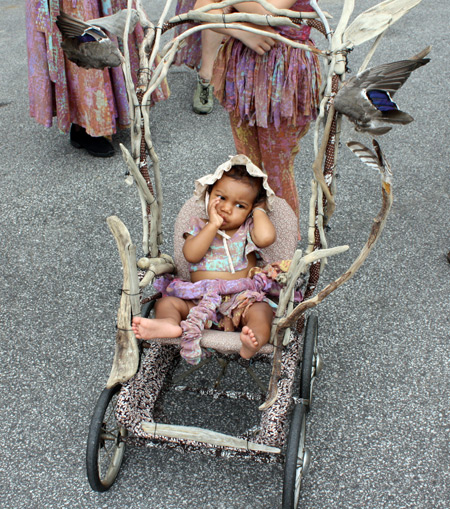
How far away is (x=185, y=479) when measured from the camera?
1797mm

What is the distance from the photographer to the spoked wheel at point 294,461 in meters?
1.52

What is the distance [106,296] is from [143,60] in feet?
4.10

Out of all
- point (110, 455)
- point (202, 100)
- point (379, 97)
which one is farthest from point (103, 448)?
point (202, 100)

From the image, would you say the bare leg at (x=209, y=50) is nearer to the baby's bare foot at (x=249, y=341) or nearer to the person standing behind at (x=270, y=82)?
the person standing behind at (x=270, y=82)

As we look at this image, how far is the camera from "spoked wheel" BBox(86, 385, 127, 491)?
1.60m

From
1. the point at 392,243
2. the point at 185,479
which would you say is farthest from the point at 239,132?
the point at 185,479

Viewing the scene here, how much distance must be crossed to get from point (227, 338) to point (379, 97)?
0.82 metres

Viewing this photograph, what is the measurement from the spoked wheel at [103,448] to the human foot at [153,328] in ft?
0.77

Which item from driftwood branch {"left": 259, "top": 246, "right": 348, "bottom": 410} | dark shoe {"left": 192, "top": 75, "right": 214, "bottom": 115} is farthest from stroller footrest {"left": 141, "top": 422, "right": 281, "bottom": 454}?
dark shoe {"left": 192, "top": 75, "right": 214, "bottom": 115}

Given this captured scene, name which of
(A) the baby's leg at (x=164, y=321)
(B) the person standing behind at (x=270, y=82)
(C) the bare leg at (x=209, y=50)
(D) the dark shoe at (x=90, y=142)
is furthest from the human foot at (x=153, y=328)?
(D) the dark shoe at (x=90, y=142)

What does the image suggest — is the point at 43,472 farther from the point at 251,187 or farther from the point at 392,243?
the point at 392,243

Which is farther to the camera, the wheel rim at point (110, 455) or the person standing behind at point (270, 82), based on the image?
the person standing behind at point (270, 82)

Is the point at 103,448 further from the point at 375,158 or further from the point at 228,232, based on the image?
the point at 375,158

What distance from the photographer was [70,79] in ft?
11.0
